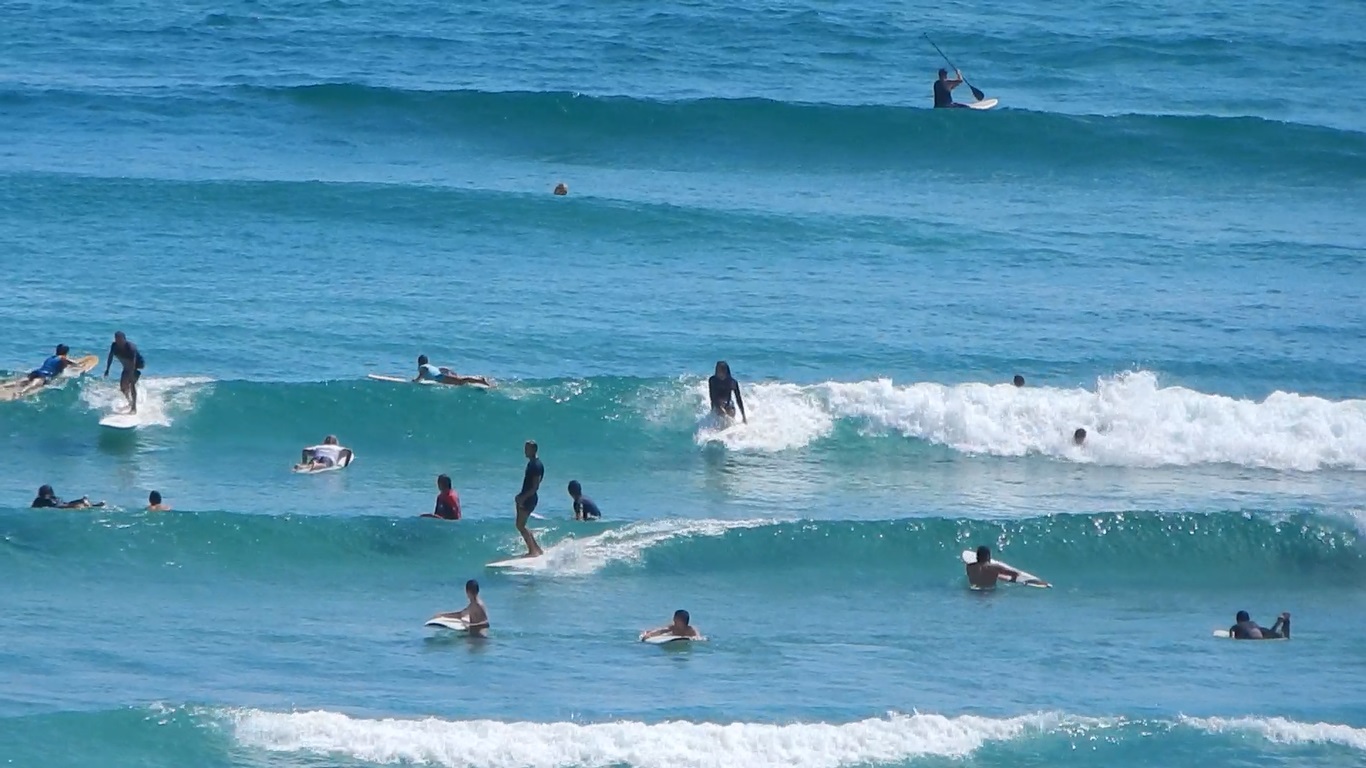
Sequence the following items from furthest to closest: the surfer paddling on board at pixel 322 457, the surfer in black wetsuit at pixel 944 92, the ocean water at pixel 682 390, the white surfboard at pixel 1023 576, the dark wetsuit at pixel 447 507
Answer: the surfer in black wetsuit at pixel 944 92 < the surfer paddling on board at pixel 322 457 < the dark wetsuit at pixel 447 507 < the white surfboard at pixel 1023 576 < the ocean water at pixel 682 390

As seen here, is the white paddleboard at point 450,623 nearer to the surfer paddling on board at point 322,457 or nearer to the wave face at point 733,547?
Result: the wave face at point 733,547

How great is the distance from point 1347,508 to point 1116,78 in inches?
863

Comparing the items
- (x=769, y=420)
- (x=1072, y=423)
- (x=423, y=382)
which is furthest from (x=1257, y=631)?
(x=423, y=382)

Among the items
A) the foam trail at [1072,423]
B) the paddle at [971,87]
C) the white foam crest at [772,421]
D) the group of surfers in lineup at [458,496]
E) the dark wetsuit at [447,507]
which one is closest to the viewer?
the group of surfers in lineup at [458,496]

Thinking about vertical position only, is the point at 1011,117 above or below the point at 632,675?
above

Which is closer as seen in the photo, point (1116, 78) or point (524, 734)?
point (524, 734)

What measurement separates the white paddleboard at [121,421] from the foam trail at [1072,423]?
672cm

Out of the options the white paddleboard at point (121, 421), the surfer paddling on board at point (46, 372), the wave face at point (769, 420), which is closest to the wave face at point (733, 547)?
the wave face at point (769, 420)

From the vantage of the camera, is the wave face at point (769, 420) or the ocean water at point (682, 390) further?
the wave face at point (769, 420)

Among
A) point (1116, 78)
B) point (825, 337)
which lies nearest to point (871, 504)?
point (825, 337)

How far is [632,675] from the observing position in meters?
15.9

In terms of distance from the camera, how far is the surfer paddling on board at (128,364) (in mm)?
22219

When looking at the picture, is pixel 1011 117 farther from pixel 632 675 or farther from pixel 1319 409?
pixel 632 675

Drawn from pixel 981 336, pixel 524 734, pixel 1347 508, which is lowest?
pixel 524 734
